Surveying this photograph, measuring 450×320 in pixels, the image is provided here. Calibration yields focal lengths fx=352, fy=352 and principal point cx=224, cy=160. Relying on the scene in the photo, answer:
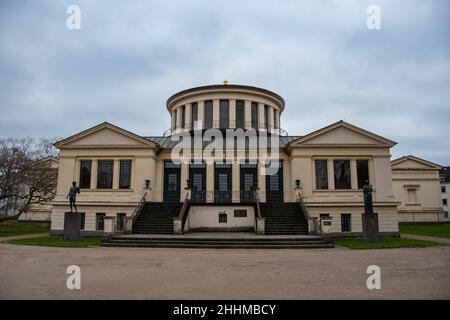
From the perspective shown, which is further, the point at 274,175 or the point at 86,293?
the point at 274,175

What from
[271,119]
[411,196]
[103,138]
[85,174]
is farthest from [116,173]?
[411,196]

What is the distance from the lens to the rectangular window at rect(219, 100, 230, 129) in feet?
101

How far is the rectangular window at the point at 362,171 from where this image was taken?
25953 millimetres

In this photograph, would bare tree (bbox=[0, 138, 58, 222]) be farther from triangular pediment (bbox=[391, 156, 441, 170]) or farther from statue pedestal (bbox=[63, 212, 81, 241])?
triangular pediment (bbox=[391, 156, 441, 170])

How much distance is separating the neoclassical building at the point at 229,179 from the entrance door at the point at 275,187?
0.08m

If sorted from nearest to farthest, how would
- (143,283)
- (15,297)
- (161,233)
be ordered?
(15,297)
(143,283)
(161,233)

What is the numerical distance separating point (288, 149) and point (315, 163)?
7.45ft

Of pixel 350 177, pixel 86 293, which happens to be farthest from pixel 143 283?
pixel 350 177

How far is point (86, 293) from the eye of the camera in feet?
23.7

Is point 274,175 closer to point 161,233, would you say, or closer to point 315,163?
point 315,163

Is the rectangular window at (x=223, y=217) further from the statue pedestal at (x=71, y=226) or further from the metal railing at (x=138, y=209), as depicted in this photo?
the statue pedestal at (x=71, y=226)
